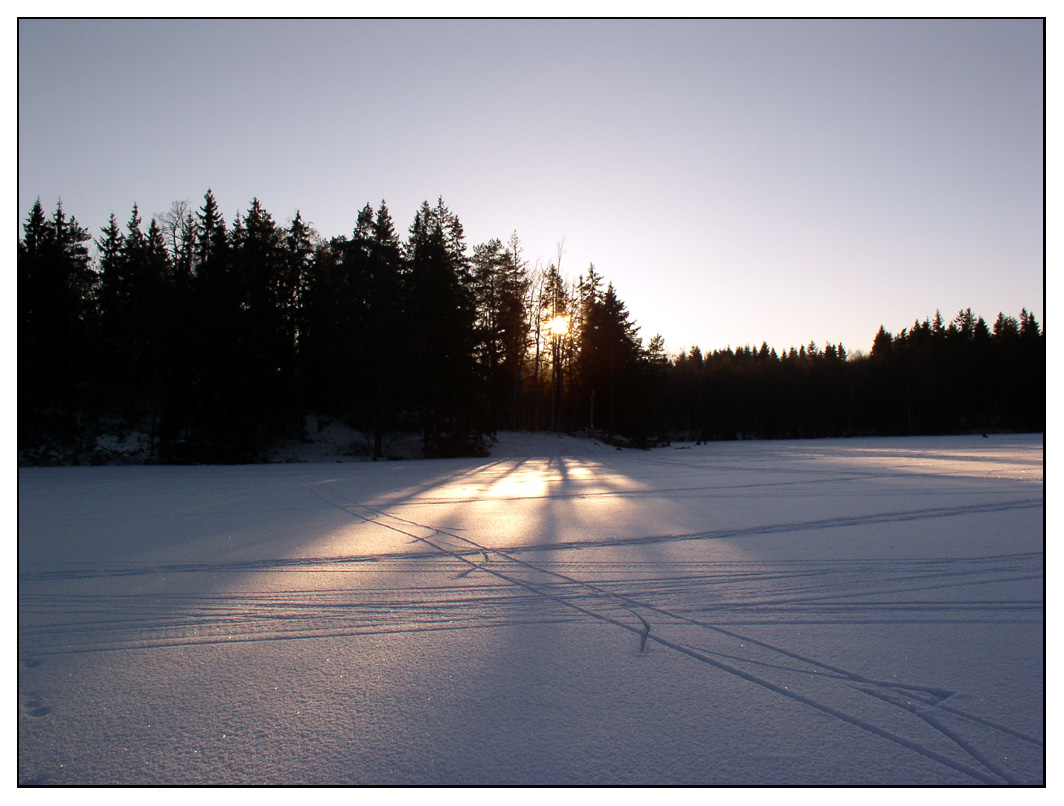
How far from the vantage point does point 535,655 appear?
11.9ft

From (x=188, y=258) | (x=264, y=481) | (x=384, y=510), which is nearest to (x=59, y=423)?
(x=188, y=258)

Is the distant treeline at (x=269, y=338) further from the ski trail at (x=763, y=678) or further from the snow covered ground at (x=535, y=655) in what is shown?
the ski trail at (x=763, y=678)

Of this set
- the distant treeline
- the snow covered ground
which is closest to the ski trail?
the snow covered ground

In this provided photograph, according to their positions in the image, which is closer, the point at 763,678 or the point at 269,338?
the point at 763,678

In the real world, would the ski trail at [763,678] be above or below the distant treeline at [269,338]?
below

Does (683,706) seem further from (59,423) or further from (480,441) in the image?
(59,423)

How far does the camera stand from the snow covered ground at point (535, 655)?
254cm

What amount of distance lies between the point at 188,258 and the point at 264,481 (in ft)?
70.4

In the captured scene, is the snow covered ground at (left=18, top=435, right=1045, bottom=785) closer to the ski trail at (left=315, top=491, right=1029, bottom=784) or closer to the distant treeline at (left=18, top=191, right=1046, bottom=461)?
the ski trail at (left=315, top=491, right=1029, bottom=784)

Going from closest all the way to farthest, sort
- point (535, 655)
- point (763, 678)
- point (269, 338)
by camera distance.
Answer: point (763, 678) < point (535, 655) < point (269, 338)

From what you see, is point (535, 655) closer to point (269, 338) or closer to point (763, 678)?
point (763, 678)

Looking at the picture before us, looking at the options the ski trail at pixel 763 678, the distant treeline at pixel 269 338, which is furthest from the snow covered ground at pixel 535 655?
the distant treeline at pixel 269 338

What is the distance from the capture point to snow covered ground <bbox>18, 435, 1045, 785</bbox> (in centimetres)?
254

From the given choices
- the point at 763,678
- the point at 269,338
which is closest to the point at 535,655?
the point at 763,678
